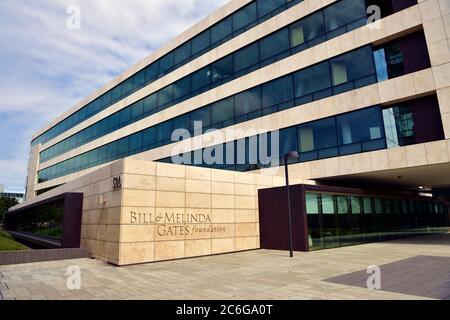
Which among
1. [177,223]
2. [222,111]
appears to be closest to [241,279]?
[177,223]

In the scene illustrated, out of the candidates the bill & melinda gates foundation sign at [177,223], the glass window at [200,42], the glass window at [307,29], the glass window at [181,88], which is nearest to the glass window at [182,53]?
the glass window at [200,42]

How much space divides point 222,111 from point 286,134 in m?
6.70

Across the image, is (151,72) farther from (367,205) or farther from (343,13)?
(367,205)

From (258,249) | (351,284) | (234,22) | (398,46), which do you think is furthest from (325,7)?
(351,284)

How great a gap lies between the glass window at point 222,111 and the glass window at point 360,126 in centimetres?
930

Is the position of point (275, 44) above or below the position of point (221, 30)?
below

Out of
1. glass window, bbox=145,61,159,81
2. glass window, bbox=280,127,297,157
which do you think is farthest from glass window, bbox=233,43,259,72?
glass window, bbox=145,61,159,81

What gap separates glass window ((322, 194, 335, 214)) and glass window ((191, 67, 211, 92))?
1541 cm

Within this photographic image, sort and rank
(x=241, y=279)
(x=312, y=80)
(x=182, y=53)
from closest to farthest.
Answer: (x=241, y=279) < (x=312, y=80) < (x=182, y=53)

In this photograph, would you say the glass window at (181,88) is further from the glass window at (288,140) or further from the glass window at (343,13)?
the glass window at (343,13)

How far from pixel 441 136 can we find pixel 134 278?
704 inches

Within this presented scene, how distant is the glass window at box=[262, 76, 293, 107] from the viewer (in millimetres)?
23438

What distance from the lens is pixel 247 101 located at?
25.8m

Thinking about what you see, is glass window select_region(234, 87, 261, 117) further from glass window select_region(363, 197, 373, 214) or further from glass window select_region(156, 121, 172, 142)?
glass window select_region(363, 197, 373, 214)
